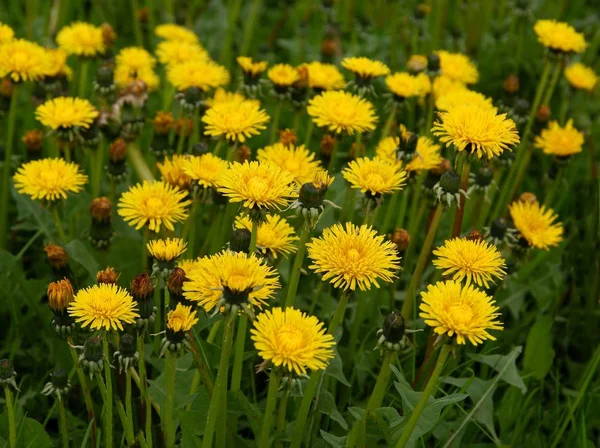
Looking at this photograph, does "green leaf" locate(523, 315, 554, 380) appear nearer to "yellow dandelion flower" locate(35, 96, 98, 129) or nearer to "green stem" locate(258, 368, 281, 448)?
"green stem" locate(258, 368, 281, 448)

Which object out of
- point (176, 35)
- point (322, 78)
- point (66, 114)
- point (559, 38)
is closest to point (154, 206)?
point (66, 114)

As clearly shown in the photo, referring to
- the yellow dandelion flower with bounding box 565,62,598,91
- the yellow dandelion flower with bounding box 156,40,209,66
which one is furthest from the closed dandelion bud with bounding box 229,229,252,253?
the yellow dandelion flower with bounding box 565,62,598,91

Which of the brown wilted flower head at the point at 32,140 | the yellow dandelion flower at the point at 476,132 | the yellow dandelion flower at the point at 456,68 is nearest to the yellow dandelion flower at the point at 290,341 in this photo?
the yellow dandelion flower at the point at 476,132

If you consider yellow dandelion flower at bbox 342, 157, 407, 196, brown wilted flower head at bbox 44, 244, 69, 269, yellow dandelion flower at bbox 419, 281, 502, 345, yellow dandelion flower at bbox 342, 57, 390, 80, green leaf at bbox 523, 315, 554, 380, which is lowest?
green leaf at bbox 523, 315, 554, 380

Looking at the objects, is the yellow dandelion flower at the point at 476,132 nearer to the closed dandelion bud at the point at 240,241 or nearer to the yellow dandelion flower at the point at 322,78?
the closed dandelion bud at the point at 240,241

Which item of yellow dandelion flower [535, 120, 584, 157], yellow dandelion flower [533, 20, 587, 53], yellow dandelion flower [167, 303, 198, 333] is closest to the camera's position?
yellow dandelion flower [167, 303, 198, 333]

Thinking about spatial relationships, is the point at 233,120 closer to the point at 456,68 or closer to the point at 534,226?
the point at 534,226

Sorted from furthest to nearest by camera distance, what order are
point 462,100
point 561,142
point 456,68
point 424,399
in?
point 456,68 < point 561,142 < point 462,100 < point 424,399
